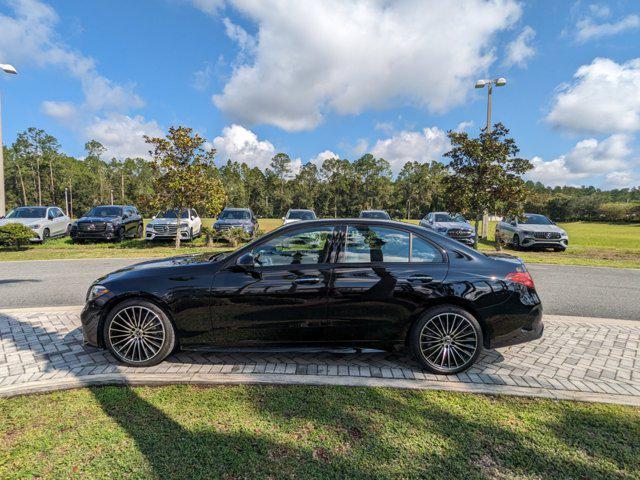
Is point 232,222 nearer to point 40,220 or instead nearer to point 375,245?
point 40,220

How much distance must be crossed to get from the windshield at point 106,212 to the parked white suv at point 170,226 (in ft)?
7.62

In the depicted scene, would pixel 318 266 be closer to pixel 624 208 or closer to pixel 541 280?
pixel 541 280

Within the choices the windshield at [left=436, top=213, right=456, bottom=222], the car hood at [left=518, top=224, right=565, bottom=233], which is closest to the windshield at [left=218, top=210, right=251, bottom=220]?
the windshield at [left=436, top=213, right=456, bottom=222]

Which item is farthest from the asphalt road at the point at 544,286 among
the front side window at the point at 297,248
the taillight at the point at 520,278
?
the front side window at the point at 297,248

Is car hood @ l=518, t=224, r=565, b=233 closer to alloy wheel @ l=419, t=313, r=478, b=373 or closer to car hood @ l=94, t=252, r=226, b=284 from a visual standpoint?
alloy wheel @ l=419, t=313, r=478, b=373

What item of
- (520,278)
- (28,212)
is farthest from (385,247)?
(28,212)

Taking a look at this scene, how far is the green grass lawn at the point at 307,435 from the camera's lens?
7.52 ft

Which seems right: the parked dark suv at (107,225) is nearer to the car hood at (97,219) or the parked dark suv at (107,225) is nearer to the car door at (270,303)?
the car hood at (97,219)

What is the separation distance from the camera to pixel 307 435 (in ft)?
8.62

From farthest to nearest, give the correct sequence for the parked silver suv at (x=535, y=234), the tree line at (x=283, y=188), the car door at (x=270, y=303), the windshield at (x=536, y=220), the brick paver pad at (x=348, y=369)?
the tree line at (x=283, y=188)
the windshield at (x=536, y=220)
the parked silver suv at (x=535, y=234)
the car door at (x=270, y=303)
the brick paver pad at (x=348, y=369)

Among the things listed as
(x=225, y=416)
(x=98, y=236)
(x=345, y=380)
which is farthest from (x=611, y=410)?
(x=98, y=236)

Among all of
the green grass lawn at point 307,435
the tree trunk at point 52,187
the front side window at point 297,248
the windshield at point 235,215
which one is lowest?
the green grass lawn at point 307,435

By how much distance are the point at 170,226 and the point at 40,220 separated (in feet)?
19.5

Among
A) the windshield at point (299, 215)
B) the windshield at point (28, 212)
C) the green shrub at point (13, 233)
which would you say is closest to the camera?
the green shrub at point (13, 233)
